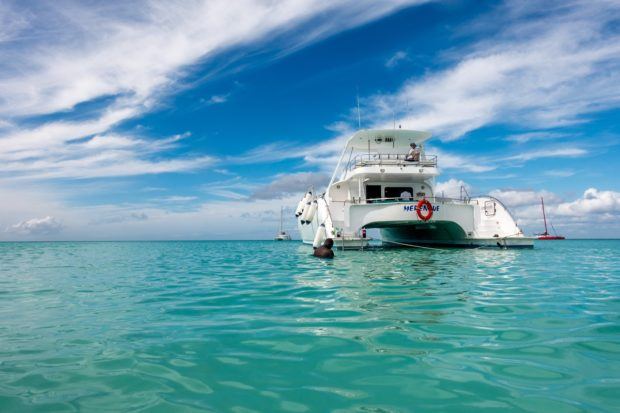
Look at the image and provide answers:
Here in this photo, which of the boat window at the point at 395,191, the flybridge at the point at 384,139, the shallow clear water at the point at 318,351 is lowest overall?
the shallow clear water at the point at 318,351

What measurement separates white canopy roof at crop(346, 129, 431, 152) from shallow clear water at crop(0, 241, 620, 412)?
18.2 metres

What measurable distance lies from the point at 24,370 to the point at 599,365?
4.98 metres

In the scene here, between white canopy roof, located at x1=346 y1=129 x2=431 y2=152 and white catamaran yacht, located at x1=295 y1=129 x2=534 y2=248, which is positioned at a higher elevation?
white canopy roof, located at x1=346 y1=129 x2=431 y2=152

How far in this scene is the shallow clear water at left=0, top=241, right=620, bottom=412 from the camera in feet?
9.11

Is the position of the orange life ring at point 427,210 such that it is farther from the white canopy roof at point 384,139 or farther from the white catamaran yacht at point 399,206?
the white canopy roof at point 384,139

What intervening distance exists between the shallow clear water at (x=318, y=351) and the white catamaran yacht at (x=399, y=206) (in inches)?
509

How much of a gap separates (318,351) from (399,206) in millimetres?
17108

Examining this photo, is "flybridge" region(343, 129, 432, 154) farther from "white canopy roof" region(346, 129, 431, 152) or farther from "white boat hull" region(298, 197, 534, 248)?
"white boat hull" region(298, 197, 534, 248)

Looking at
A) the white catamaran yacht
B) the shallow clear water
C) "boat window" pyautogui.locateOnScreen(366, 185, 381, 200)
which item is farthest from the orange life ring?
the shallow clear water

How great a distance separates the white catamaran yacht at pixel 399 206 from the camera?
20.3 m

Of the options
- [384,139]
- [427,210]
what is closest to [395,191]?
[384,139]

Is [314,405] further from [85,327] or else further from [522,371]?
[85,327]

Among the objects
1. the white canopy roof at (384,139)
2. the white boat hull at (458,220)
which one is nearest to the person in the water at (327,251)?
the white boat hull at (458,220)

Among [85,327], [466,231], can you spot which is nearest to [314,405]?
[85,327]
